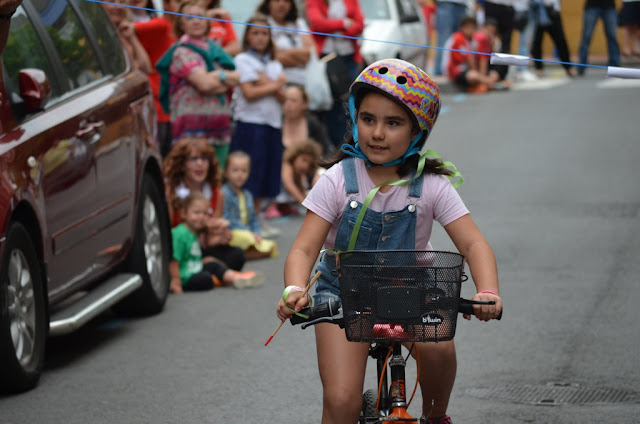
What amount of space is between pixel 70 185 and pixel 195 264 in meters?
2.72

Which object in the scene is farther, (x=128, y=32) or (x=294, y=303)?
(x=128, y=32)

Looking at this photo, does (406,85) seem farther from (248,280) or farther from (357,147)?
(248,280)

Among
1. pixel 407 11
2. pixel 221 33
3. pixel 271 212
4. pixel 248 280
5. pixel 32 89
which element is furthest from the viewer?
pixel 407 11

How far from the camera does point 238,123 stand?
487 inches

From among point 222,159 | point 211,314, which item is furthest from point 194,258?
point 222,159

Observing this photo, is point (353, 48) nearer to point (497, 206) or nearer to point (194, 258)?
point (497, 206)

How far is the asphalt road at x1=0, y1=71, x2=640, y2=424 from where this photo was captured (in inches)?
247

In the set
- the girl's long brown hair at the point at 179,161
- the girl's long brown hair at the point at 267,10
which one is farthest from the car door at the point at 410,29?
the girl's long brown hair at the point at 179,161

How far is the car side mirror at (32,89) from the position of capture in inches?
261

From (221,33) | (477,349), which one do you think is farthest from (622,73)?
(221,33)

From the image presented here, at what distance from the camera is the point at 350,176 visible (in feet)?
14.9

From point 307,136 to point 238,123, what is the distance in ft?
5.30

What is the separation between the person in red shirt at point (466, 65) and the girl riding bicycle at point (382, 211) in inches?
717

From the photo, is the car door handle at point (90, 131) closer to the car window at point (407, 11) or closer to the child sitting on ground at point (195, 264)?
the child sitting on ground at point (195, 264)
